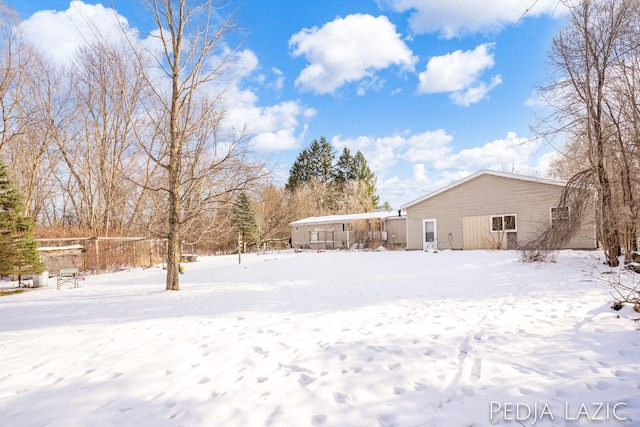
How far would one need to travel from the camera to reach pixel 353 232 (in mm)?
25344

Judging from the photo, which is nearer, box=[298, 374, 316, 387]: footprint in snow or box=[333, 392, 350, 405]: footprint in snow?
box=[333, 392, 350, 405]: footprint in snow

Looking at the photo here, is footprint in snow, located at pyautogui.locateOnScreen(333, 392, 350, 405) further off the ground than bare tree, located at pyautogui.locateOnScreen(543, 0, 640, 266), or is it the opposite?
bare tree, located at pyautogui.locateOnScreen(543, 0, 640, 266)

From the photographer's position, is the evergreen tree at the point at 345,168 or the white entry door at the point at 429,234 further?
the evergreen tree at the point at 345,168

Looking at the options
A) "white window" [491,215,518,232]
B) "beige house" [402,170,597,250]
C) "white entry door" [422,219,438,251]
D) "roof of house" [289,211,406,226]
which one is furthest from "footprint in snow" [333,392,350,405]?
"roof of house" [289,211,406,226]

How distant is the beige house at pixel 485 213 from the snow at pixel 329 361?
436 inches

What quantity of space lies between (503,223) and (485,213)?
1.05m

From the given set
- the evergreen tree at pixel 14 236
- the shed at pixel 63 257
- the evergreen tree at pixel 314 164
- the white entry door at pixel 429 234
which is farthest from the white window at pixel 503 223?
the evergreen tree at pixel 314 164

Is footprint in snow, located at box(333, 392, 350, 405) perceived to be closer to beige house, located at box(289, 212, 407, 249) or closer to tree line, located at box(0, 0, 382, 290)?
tree line, located at box(0, 0, 382, 290)

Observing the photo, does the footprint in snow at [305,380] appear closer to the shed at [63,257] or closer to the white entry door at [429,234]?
the shed at [63,257]

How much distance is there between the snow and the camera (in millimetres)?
2529

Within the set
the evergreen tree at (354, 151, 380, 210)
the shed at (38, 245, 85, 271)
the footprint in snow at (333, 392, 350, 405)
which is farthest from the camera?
the evergreen tree at (354, 151, 380, 210)

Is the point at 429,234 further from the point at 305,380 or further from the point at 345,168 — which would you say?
the point at 345,168

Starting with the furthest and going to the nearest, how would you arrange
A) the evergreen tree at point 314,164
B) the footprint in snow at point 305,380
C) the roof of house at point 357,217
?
the evergreen tree at point 314,164
the roof of house at point 357,217
the footprint in snow at point 305,380

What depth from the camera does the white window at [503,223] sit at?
1695 centimetres
